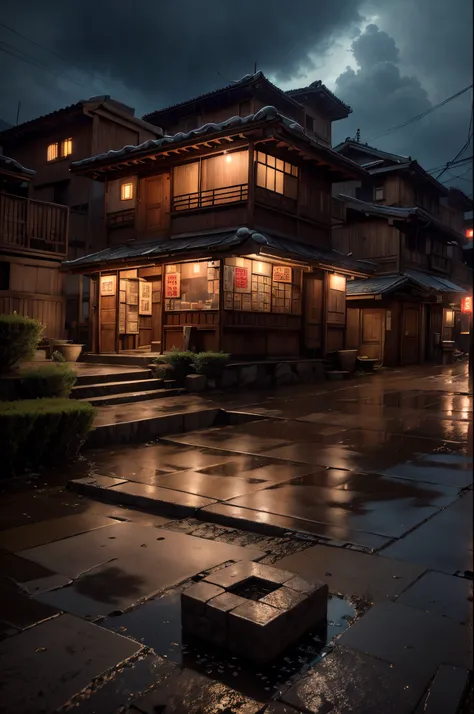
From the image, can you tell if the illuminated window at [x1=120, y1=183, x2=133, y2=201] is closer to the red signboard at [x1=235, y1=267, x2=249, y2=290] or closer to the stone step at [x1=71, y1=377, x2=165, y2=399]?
the red signboard at [x1=235, y1=267, x2=249, y2=290]

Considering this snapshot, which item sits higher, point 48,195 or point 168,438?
point 48,195

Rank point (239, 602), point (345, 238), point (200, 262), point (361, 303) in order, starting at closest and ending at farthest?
point (239, 602) < point (200, 262) < point (361, 303) < point (345, 238)

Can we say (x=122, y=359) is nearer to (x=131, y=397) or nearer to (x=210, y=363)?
(x=210, y=363)

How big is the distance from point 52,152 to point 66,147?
3.28 ft

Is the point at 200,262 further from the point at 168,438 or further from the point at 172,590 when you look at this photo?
the point at 172,590

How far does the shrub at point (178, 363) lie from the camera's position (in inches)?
535

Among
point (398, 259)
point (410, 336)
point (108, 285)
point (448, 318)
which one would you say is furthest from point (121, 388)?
point (448, 318)

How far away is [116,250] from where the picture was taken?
18.4 meters

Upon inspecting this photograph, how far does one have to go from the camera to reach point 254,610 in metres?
2.77

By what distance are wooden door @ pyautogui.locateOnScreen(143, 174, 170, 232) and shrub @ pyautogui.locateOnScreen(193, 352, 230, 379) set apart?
599 cm

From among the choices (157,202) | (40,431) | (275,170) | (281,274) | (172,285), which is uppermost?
(275,170)

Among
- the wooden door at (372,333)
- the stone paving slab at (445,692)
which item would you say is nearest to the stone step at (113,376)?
the stone paving slab at (445,692)

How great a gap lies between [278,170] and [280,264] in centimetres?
296

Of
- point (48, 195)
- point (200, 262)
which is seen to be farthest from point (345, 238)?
point (48, 195)
